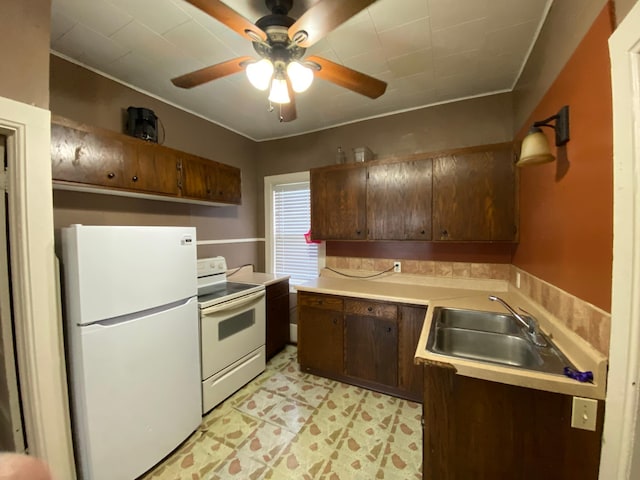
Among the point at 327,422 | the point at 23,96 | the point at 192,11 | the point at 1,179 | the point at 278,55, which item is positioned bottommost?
the point at 327,422

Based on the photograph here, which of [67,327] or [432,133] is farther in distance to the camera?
[432,133]

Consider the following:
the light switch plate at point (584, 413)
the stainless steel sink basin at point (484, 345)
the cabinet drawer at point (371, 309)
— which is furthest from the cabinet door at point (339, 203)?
the light switch plate at point (584, 413)

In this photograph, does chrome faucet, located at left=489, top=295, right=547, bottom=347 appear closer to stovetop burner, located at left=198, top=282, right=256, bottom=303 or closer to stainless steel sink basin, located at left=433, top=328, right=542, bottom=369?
stainless steel sink basin, located at left=433, top=328, right=542, bottom=369

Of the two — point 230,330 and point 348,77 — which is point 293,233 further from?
point 348,77

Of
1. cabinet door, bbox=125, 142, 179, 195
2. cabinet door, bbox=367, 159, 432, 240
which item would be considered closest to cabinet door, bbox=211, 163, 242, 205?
cabinet door, bbox=125, 142, 179, 195

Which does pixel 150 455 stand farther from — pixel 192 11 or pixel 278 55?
pixel 192 11

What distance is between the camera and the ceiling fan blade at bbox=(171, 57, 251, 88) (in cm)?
136

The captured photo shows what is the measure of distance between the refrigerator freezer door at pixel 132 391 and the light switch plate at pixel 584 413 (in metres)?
2.10

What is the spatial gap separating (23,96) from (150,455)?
207cm

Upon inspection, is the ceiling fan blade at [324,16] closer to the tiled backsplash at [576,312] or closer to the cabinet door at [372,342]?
the tiled backsplash at [576,312]

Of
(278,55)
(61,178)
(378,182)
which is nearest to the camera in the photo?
(278,55)

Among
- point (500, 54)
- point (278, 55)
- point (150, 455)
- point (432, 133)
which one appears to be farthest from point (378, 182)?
point (150, 455)

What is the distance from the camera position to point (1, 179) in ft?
3.88

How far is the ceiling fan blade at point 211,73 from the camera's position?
4.47 feet
